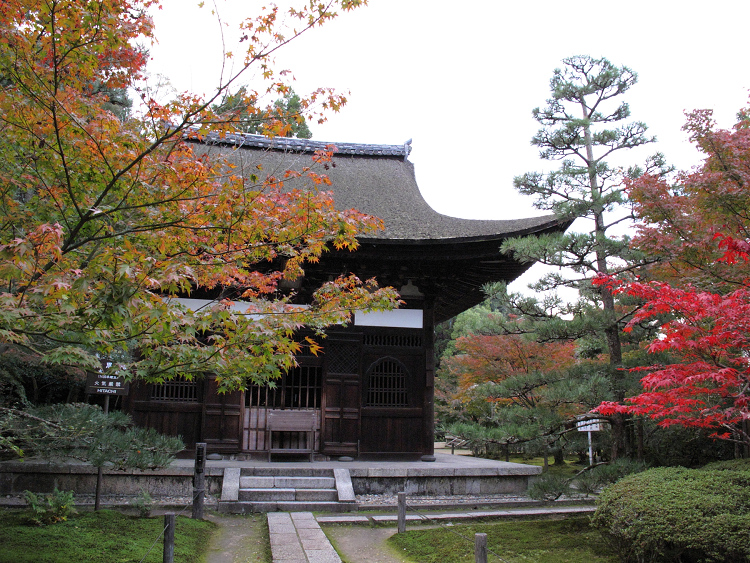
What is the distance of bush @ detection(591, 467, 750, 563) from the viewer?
4.52 metres

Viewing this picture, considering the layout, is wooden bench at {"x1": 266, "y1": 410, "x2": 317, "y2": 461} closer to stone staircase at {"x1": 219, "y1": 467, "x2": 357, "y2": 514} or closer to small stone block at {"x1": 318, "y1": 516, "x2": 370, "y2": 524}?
stone staircase at {"x1": 219, "y1": 467, "x2": 357, "y2": 514}

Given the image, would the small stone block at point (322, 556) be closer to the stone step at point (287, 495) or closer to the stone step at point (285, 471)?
the stone step at point (287, 495)

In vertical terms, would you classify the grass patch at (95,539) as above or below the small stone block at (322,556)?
above

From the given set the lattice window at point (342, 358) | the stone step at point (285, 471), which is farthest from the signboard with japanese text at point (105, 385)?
the lattice window at point (342, 358)

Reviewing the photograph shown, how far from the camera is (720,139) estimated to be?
22.7ft

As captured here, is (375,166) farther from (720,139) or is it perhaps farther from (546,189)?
(720,139)

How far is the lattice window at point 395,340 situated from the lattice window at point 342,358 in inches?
16.9

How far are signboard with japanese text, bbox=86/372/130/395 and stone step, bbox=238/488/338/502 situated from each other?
247 cm

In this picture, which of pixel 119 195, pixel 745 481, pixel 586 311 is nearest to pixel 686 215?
pixel 586 311

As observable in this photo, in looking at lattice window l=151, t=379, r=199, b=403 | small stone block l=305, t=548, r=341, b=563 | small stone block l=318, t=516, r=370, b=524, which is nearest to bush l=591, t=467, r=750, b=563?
small stone block l=305, t=548, r=341, b=563

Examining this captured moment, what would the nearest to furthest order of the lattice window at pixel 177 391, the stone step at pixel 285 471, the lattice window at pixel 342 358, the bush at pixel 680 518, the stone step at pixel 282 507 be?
the bush at pixel 680 518 → the stone step at pixel 282 507 → the stone step at pixel 285 471 → the lattice window at pixel 177 391 → the lattice window at pixel 342 358

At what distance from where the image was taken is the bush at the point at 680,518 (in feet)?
14.8

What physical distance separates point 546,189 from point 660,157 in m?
1.78

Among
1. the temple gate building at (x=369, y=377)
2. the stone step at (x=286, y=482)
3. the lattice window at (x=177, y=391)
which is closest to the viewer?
the stone step at (x=286, y=482)
